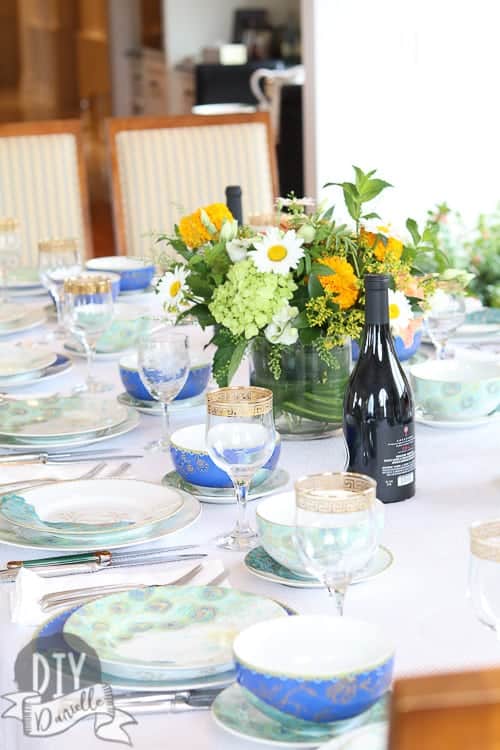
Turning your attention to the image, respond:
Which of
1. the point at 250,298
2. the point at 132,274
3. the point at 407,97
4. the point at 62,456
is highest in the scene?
the point at 407,97

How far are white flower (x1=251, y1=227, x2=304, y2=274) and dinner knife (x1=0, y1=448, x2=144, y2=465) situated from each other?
0.29 m

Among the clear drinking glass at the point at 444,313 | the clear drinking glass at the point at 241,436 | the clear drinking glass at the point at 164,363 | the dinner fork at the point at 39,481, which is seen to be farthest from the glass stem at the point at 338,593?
the clear drinking glass at the point at 444,313

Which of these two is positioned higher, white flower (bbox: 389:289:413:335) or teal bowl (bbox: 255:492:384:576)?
white flower (bbox: 389:289:413:335)

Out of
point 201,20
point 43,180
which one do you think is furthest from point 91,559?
point 201,20

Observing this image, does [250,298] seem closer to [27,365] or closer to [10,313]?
[27,365]

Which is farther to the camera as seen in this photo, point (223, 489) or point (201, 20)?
point (201, 20)

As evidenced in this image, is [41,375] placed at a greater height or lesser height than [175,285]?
lesser

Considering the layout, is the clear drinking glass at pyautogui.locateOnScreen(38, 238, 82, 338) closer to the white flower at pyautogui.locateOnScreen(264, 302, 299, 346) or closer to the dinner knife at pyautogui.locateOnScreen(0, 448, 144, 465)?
the dinner knife at pyautogui.locateOnScreen(0, 448, 144, 465)

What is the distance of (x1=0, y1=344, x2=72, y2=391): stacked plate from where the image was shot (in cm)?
186

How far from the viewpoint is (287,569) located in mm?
1101

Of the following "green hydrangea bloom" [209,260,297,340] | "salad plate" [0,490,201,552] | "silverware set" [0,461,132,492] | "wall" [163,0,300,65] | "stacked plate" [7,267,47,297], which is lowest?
"silverware set" [0,461,132,492]

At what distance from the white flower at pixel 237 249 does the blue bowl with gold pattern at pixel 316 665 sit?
67 cm

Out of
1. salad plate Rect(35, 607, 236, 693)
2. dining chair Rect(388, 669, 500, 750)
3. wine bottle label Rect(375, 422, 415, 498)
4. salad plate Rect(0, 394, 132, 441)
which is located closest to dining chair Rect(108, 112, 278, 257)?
salad plate Rect(0, 394, 132, 441)

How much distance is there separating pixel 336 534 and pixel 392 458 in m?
0.39
